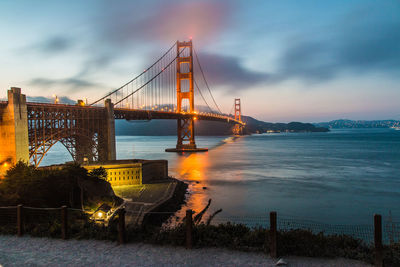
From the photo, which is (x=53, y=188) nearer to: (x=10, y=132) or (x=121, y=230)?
(x=121, y=230)

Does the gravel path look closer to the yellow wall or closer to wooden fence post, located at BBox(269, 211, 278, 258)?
wooden fence post, located at BBox(269, 211, 278, 258)

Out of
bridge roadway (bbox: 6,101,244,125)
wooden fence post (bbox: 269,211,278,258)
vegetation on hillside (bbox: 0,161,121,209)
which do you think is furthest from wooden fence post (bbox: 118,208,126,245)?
bridge roadway (bbox: 6,101,244,125)

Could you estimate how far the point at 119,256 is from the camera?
21.0 feet

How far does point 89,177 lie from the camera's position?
1609 cm

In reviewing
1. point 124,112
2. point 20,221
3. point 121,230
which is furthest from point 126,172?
point 124,112

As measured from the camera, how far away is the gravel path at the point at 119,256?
19.7ft

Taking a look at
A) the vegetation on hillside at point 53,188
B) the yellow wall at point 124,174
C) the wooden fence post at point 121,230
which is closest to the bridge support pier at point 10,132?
the yellow wall at point 124,174

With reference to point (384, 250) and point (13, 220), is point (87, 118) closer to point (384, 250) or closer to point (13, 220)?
point (13, 220)

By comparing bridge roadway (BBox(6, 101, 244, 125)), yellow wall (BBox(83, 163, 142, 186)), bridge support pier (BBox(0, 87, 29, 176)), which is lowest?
yellow wall (BBox(83, 163, 142, 186))

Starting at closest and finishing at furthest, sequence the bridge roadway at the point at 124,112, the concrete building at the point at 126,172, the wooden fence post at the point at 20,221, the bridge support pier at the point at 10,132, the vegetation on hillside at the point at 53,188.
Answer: the wooden fence post at the point at 20,221, the vegetation on hillside at the point at 53,188, the bridge support pier at the point at 10,132, the concrete building at the point at 126,172, the bridge roadway at the point at 124,112

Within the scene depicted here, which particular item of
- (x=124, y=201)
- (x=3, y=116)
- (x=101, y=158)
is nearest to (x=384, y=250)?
(x=124, y=201)

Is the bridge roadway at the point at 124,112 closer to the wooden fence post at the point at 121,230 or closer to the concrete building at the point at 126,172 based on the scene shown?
the concrete building at the point at 126,172

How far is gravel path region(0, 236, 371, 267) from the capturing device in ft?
19.7

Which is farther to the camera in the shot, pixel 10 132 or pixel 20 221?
pixel 10 132
